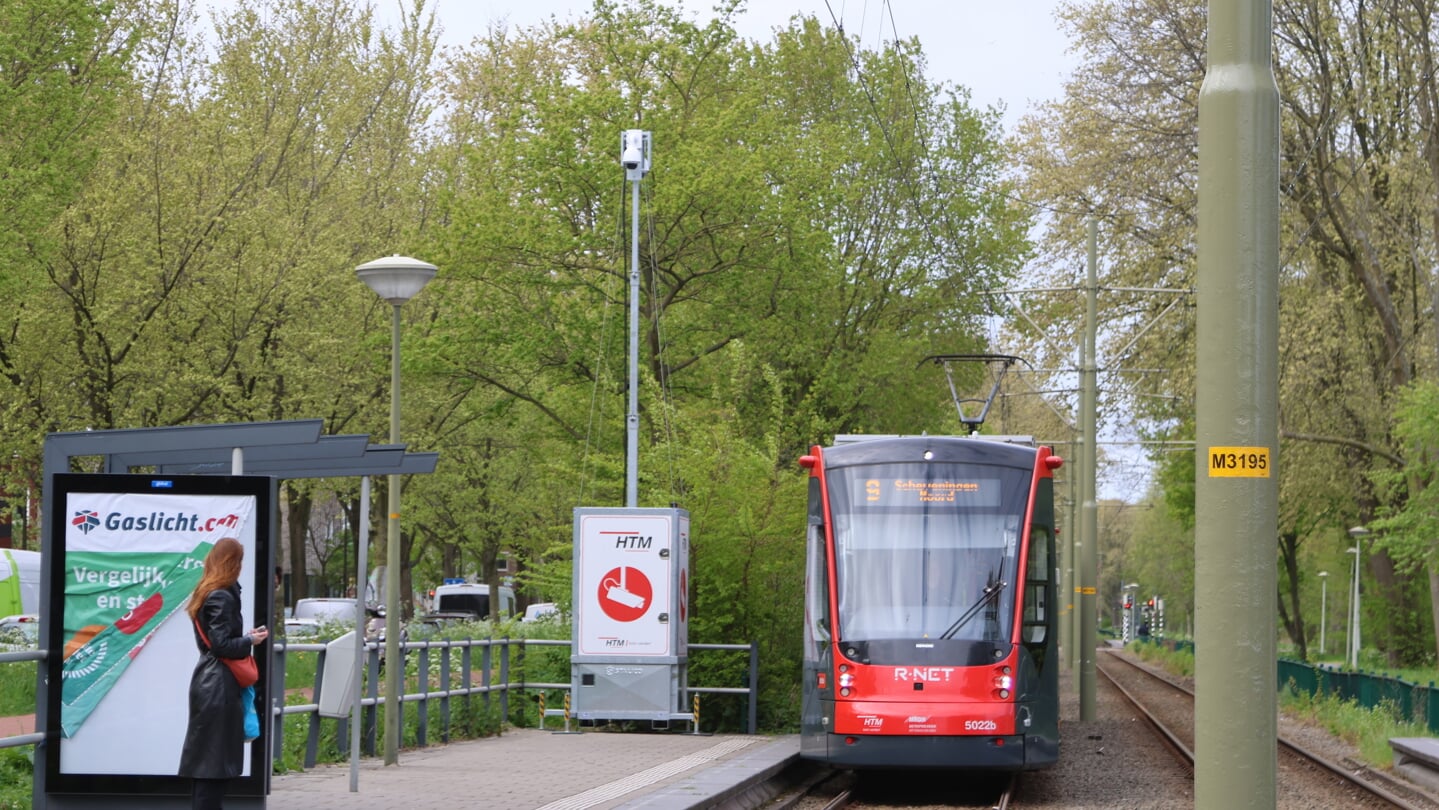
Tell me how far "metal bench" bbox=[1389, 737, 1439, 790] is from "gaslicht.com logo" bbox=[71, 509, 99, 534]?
1311 cm

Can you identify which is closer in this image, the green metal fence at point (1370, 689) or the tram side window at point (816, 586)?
the tram side window at point (816, 586)

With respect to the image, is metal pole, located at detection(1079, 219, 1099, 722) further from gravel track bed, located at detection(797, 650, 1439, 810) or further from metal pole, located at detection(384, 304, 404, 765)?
metal pole, located at detection(384, 304, 404, 765)

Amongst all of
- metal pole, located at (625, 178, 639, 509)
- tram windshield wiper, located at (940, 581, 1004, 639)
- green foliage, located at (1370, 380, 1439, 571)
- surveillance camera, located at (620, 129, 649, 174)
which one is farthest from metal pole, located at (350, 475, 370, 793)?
green foliage, located at (1370, 380, 1439, 571)

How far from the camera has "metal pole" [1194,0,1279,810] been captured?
17.6 ft

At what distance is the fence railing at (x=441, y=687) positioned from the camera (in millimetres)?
15359

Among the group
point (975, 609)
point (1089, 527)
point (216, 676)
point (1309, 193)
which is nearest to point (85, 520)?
point (216, 676)

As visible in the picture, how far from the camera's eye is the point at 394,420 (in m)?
16.1

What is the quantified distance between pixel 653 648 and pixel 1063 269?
20.4 meters

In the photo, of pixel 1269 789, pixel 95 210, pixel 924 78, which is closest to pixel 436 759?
pixel 1269 789

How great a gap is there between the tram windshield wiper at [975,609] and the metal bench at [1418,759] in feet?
16.9

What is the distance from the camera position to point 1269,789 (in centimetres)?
549

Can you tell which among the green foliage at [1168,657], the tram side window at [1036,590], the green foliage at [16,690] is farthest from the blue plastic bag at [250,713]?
the green foliage at [1168,657]

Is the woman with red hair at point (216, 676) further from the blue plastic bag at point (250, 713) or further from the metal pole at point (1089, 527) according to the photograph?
the metal pole at point (1089, 527)

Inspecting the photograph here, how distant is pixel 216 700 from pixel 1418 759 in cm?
1364
